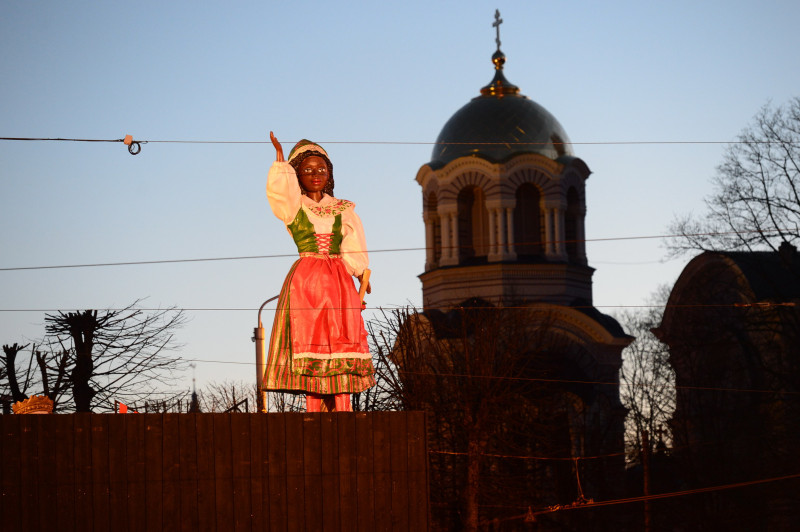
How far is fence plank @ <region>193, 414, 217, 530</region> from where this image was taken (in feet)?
52.7

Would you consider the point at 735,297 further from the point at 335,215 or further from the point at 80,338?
the point at 335,215

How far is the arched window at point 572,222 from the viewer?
53719 mm

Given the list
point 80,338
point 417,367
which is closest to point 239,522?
point 80,338

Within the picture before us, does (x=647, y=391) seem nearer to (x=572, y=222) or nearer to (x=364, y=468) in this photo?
(x=572, y=222)

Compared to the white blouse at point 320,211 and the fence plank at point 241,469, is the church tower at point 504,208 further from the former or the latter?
the fence plank at point 241,469

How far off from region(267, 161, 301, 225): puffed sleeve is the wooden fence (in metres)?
2.30

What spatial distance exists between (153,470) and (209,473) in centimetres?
60

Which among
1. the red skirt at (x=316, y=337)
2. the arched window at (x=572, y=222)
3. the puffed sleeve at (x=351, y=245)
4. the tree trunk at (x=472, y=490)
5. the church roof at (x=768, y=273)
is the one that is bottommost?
the tree trunk at (x=472, y=490)

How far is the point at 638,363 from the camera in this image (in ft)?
190

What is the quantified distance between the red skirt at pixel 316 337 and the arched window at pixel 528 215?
3690 centimetres

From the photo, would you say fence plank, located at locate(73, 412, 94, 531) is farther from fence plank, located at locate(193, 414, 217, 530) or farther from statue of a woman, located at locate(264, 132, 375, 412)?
statue of a woman, located at locate(264, 132, 375, 412)

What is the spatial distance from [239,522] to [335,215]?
3590mm

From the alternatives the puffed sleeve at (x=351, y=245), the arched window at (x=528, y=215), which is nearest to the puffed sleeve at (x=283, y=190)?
the puffed sleeve at (x=351, y=245)

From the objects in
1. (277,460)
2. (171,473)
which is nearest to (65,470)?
(171,473)
